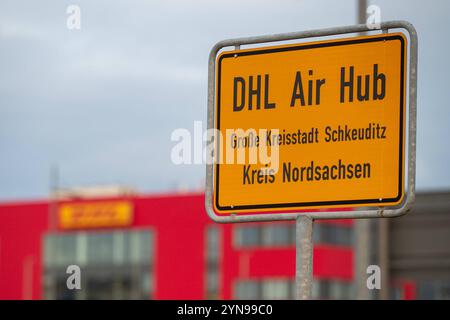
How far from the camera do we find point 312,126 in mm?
4637

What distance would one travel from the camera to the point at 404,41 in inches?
180

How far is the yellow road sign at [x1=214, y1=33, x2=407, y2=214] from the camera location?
453 cm

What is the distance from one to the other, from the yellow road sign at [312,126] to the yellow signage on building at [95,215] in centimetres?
5474

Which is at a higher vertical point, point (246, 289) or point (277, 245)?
point (277, 245)

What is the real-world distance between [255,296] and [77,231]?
12350 millimetres

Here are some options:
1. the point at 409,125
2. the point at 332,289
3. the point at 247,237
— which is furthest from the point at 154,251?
the point at 409,125

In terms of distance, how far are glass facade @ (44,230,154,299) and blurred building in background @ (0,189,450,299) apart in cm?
5

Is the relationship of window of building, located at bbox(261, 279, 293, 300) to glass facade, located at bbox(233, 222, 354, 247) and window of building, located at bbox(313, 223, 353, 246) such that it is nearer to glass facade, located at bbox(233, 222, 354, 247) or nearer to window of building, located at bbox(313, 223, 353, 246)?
glass facade, located at bbox(233, 222, 354, 247)

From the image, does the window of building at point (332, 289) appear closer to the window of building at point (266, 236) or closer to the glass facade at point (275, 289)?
the glass facade at point (275, 289)

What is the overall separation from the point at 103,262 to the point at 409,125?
55920 millimetres

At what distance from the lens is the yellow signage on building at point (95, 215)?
59.5 m

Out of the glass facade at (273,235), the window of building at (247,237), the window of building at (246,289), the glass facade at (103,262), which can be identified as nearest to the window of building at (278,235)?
the glass facade at (273,235)

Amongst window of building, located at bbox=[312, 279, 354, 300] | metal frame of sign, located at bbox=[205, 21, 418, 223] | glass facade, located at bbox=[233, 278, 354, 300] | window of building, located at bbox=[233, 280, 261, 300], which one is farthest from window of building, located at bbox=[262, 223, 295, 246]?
metal frame of sign, located at bbox=[205, 21, 418, 223]

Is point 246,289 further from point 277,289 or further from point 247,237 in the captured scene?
point 247,237
